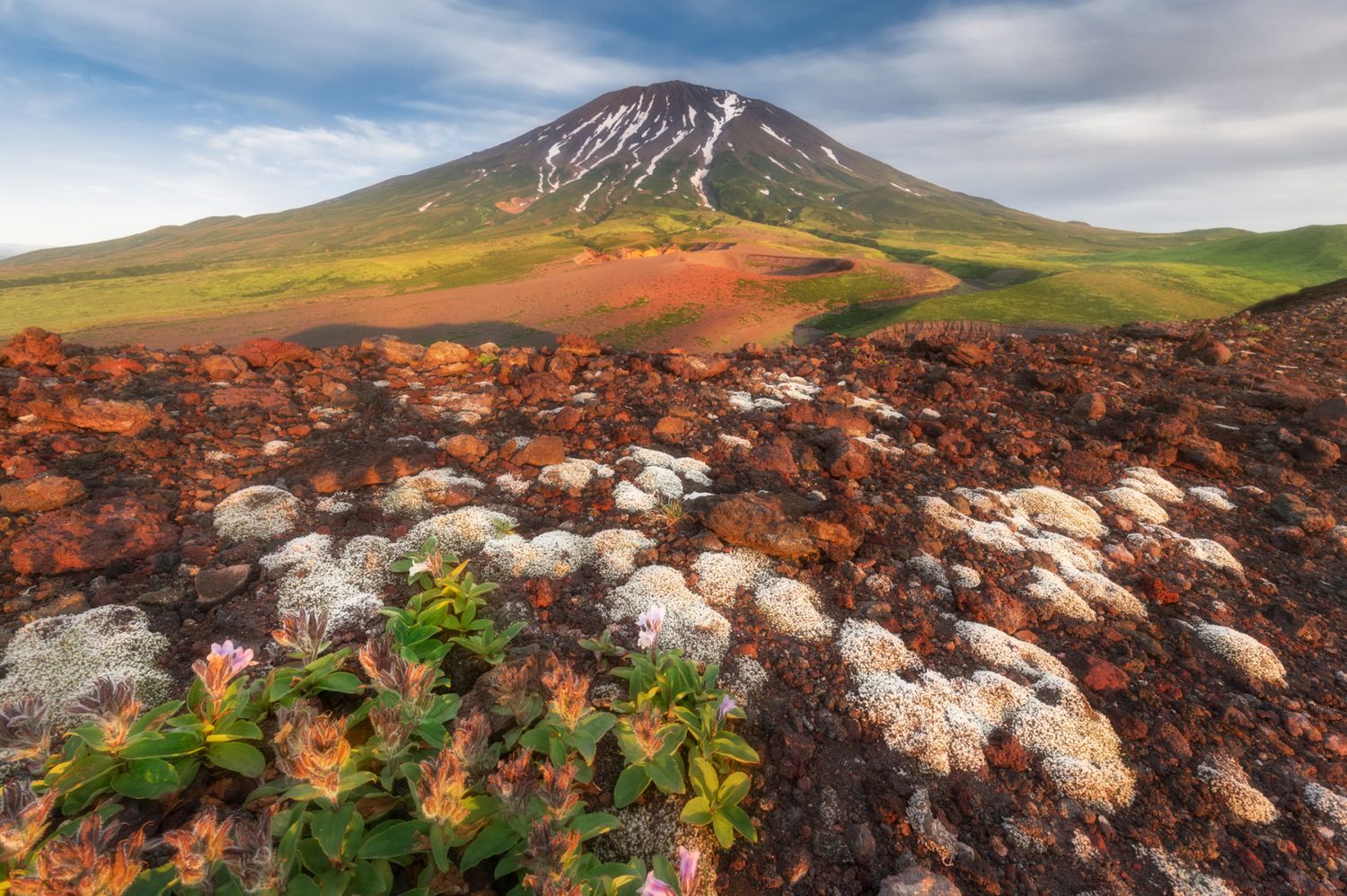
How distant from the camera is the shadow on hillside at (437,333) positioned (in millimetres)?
29094

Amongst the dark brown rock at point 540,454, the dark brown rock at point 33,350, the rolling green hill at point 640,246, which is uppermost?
the rolling green hill at point 640,246

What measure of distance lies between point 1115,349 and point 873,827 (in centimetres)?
1451

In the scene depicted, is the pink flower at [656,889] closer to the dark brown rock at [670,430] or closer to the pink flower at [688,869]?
the pink flower at [688,869]

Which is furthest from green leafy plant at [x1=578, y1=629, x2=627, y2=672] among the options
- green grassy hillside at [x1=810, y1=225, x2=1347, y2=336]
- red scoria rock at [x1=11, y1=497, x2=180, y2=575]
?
green grassy hillside at [x1=810, y1=225, x2=1347, y2=336]

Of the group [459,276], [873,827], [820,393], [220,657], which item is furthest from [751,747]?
[459,276]

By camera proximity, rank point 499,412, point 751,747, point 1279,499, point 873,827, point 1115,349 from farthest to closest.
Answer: point 1115,349 → point 499,412 → point 1279,499 → point 751,747 → point 873,827

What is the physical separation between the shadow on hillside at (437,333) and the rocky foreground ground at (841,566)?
19.9m

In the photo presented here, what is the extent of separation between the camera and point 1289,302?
20.0 m

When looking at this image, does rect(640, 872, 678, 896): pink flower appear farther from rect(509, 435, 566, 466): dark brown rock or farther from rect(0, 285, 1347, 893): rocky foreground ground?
rect(509, 435, 566, 466): dark brown rock

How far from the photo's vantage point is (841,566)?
5.33 m

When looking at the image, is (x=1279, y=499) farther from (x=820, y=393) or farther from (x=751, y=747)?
(x=751, y=747)

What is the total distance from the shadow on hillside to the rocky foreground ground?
65.4 feet

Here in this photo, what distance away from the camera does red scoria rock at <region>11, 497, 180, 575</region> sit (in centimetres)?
443

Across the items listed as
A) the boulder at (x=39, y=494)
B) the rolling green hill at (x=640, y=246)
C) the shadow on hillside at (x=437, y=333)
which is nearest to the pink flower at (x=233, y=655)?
the boulder at (x=39, y=494)
